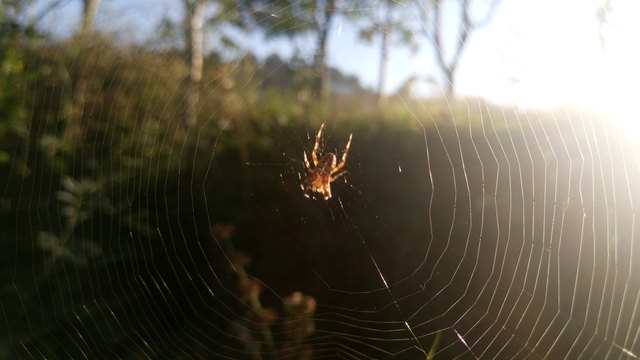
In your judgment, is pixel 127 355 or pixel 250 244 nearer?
pixel 127 355

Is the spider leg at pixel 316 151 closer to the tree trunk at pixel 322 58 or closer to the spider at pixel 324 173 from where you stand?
the spider at pixel 324 173

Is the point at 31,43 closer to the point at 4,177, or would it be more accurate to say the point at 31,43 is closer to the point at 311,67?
the point at 4,177

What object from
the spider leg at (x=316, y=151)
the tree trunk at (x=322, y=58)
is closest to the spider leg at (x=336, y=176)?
the spider leg at (x=316, y=151)

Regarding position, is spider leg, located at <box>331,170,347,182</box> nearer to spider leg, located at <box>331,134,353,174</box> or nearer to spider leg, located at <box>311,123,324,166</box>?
spider leg, located at <box>331,134,353,174</box>

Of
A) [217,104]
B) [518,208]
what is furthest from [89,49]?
[518,208]

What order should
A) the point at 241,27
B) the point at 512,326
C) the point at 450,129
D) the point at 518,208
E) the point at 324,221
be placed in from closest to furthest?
1. the point at 512,326
2. the point at 518,208
3. the point at 450,129
4. the point at 324,221
5. the point at 241,27

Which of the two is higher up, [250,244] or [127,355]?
[250,244]

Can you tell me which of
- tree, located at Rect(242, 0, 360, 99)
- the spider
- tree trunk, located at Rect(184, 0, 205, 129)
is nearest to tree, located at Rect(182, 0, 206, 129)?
tree trunk, located at Rect(184, 0, 205, 129)
